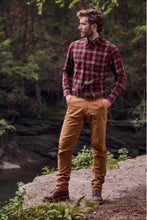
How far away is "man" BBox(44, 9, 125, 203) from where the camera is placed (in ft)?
14.0

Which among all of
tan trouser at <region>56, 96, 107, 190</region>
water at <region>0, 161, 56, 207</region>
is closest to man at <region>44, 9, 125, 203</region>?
tan trouser at <region>56, 96, 107, 190</region>

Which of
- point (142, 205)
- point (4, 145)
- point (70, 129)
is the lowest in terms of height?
point (4, 145)

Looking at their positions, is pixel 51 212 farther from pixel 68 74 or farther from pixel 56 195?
pixel 68 74

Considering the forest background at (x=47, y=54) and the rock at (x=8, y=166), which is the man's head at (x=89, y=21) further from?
the rock at (x=8, y=166)

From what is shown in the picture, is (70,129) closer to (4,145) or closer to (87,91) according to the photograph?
(87,91)

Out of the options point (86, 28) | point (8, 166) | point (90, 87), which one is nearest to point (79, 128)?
point (90, 87)

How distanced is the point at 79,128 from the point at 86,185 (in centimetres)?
127

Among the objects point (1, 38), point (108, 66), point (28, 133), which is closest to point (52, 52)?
point (1, 38)

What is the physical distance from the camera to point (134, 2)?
12.7 metres

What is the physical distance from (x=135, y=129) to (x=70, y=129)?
8881 millimetres

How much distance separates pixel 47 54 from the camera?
42.7ft

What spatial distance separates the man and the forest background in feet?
23.2

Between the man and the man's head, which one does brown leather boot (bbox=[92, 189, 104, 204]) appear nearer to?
the man

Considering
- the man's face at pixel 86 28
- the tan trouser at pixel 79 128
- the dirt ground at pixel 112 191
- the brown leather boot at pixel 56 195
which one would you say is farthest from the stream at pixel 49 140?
the man's face at pixel 86 28
